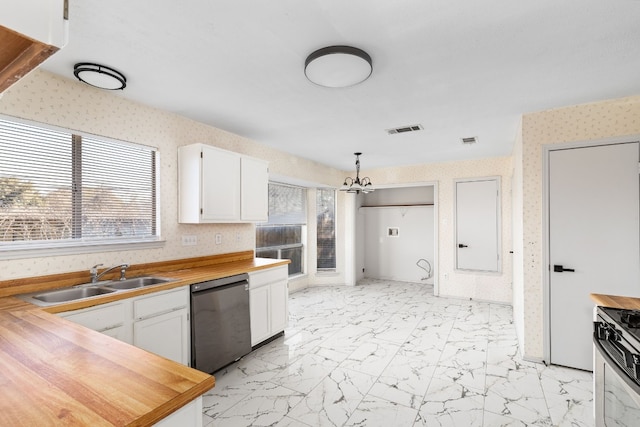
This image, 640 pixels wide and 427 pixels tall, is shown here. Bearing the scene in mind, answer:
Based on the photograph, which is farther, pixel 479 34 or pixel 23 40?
pixel 479 34

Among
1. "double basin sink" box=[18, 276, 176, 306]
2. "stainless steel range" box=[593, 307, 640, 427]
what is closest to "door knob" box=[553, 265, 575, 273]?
"stainless steel range" box=[593, 307, 640, 427]

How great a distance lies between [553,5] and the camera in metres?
1.60

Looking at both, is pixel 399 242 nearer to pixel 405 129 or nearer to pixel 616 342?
pixel 405 129

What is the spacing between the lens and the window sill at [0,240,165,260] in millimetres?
2137

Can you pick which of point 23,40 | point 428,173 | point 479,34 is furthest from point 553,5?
point 428,173

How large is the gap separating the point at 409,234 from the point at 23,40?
22.8ft

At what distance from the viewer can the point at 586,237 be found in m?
2.90

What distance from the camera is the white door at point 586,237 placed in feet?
9.05

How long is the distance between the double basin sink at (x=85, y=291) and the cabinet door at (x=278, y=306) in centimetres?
126

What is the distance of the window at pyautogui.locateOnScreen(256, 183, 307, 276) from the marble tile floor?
163 centimetres

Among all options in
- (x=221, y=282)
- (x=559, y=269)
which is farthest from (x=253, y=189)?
(x=559, y=269)

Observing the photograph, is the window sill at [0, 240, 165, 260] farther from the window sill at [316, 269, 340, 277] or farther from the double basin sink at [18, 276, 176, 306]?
the window sill at [316, 269, 340, 277]

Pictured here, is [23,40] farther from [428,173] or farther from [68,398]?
[428,173]

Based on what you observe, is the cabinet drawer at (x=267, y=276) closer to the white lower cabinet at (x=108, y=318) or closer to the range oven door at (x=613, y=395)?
the white lower cabinet at (x=108, y=318)
